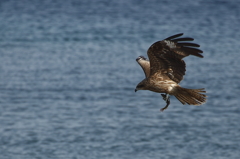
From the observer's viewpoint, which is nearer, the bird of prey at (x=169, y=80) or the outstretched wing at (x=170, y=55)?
the outstretched wing at (x=170, y=55)

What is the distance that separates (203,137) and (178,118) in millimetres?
1234

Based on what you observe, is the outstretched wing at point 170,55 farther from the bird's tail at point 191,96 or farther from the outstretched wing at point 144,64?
the outstretched wing at point 144,64

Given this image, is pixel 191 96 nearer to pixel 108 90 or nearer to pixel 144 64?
pixel 144 64

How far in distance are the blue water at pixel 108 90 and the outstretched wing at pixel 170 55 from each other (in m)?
5.16

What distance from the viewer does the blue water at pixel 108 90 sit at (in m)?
14.0

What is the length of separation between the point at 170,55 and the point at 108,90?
958cm

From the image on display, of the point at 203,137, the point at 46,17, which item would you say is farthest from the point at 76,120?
the point at 46,17

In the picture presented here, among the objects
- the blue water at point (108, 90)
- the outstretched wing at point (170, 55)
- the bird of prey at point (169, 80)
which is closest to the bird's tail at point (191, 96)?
the bird of prey at point (169, 80)

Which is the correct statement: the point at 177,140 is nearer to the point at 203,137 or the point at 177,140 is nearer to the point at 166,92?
the point at 203,137

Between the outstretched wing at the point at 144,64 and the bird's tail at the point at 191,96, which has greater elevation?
the outstretched wing at the point at 144,64

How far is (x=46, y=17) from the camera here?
29.8 meters

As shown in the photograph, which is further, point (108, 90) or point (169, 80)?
point (108, 90)

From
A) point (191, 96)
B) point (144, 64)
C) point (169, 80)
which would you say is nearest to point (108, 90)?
point (144, 64)

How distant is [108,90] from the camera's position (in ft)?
57.9
